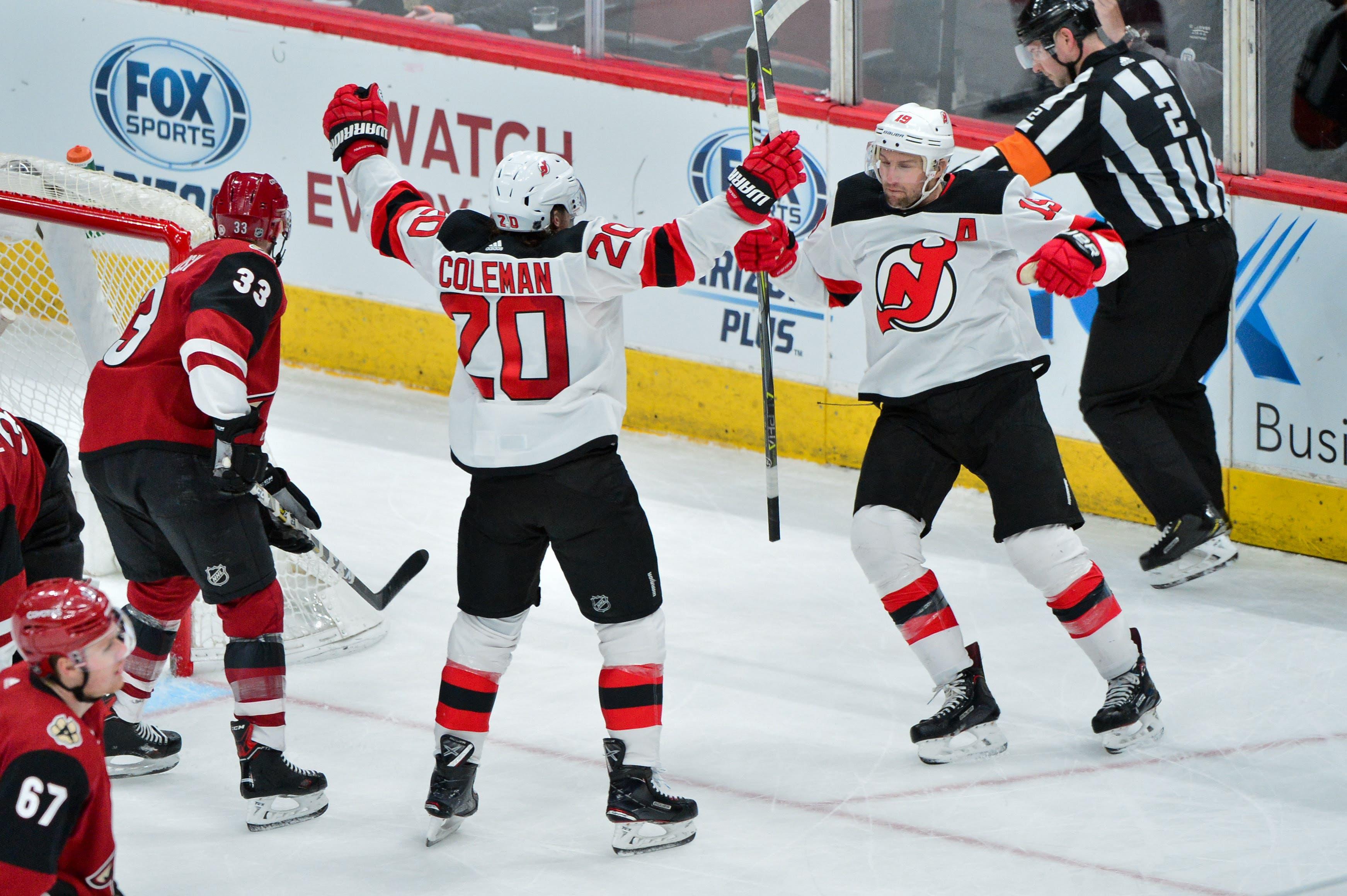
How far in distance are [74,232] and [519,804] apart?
6.57 feet

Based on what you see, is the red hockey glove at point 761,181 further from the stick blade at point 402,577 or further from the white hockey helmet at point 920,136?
the stick blade at point 402,577

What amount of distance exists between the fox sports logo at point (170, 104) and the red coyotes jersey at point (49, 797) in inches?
188

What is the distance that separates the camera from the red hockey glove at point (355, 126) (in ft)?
12.0

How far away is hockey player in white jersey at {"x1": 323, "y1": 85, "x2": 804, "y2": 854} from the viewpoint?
3.23 metres

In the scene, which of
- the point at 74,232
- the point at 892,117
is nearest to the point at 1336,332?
the point at 892,117

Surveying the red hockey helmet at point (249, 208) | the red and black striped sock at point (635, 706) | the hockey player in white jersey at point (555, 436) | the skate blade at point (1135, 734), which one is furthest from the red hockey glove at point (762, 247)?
the skate blade at point (1135, 734)

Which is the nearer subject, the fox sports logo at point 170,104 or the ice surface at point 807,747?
the ice surface at point 807,747

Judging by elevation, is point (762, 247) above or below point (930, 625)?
above

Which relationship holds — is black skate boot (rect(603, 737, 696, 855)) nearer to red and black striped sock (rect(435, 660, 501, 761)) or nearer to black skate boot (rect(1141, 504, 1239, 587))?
red and black striped sock (rect(435, 660, 501, 761))

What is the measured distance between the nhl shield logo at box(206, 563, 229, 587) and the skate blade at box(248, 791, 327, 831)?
432 millimetres

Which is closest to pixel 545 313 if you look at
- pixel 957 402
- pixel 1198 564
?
pixel 957 402

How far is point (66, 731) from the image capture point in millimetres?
2320

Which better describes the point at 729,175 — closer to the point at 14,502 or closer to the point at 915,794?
the point at 915,794

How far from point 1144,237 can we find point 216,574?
8.62ft
